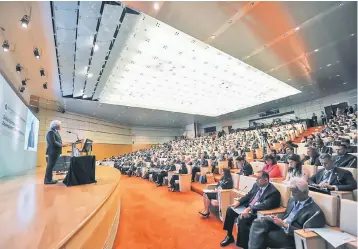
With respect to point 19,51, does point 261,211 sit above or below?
below

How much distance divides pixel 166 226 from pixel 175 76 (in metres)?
5.44

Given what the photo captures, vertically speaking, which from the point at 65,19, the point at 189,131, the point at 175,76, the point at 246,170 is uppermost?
the point at 175,76

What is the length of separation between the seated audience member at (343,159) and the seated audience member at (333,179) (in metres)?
0.28

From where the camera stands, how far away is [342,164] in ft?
9.01

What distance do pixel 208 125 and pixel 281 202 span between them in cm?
1580

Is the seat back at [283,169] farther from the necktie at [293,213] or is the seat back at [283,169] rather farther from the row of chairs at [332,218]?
the necktie at [293,213]

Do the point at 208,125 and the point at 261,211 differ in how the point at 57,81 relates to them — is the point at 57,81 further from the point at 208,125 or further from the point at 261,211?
the point at 208,125

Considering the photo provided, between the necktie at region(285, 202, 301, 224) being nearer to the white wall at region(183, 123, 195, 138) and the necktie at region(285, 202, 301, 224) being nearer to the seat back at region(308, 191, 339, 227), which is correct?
the seat back at region(308, 191, 339, 227)

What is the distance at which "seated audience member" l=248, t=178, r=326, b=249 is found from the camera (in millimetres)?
1658

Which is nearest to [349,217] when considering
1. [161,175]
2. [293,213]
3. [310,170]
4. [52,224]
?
[293,213]

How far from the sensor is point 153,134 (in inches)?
709

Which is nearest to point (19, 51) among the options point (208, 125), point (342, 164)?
point (342, 164)

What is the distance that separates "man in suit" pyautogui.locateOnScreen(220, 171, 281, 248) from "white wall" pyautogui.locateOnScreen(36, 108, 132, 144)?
9993mm

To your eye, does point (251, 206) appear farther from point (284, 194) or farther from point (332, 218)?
point (332, 218)
